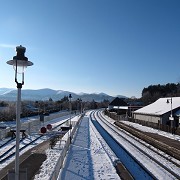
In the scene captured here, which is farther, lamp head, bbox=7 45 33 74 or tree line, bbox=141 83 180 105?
tree line, bbox=141 83 180 105

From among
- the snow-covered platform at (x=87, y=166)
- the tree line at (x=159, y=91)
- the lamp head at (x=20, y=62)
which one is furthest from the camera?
the tree line at (x=159, y=91)

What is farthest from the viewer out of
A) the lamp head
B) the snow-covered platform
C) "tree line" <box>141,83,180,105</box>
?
"tree line" <box>141,83,180,105</box>

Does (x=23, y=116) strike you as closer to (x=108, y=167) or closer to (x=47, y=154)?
(x=47, y=154)

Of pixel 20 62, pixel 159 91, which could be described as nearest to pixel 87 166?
pixel 20 62

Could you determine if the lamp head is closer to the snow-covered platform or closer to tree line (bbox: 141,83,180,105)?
the snow-covered platform

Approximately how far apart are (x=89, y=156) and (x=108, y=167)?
352cm

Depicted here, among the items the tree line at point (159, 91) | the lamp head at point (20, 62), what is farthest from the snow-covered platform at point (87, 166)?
the tree line at point (159, 91)

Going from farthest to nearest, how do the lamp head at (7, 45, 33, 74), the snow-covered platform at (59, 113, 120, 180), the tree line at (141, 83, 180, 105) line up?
the tree line at (141, 83, 180, 105) → the snow-covered platform at (59, 113, 120, 180) → the lamp head at (7, 45, 33, 74)

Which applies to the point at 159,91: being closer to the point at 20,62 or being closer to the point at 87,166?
the point at 87,166

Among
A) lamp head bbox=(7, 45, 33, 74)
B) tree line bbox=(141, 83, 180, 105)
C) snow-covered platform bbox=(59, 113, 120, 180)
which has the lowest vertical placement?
snow-covered platform bbox=(59, 113, 120, 180)

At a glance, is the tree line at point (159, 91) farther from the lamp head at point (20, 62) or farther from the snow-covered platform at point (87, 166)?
the lamp head at point (20, 62)

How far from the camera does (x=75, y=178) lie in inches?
581


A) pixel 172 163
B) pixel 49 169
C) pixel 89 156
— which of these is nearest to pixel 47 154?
pixel 89 156

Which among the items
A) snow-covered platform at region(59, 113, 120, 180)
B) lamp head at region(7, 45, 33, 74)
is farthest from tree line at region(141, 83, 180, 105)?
lamp head at region(7, 45, 33, 74)
